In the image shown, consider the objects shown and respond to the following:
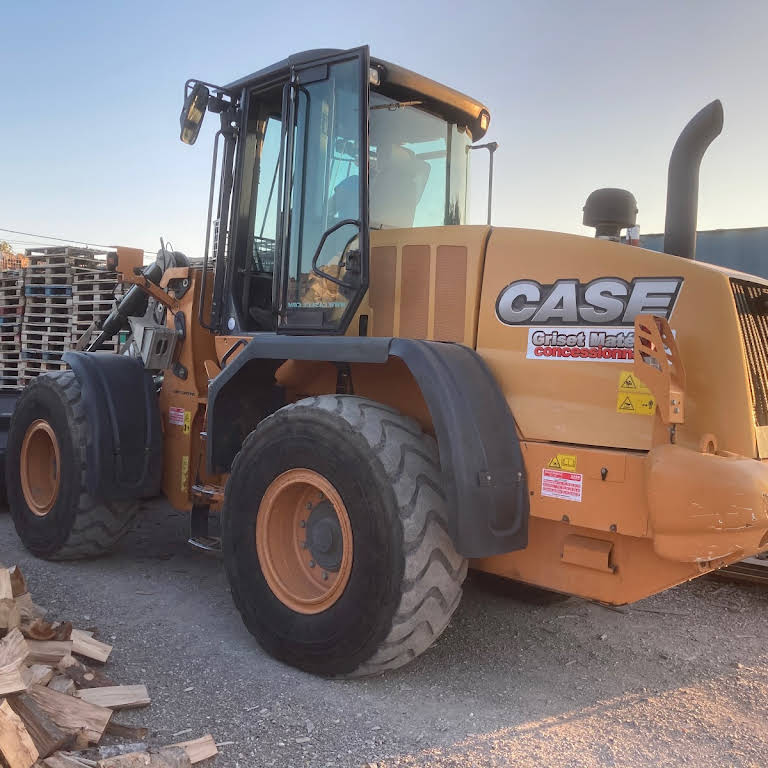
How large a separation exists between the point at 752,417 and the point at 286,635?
2148 mm

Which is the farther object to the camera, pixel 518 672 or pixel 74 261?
pixel 74 261

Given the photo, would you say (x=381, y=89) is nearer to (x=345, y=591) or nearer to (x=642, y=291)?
(x=642, y=291)

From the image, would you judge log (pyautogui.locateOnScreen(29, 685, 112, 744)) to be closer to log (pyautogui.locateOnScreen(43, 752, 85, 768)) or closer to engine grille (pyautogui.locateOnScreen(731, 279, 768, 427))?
log (pyautogui.locateOnScreen(43, 752, 85, 768))

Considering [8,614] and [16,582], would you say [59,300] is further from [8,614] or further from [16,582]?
[8,614]

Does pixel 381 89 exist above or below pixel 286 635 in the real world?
above

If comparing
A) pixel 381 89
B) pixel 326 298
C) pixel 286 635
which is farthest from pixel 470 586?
pixel 381 89

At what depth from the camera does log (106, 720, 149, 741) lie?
293cm

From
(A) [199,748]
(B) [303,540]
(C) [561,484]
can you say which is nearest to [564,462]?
(C) [561,484]

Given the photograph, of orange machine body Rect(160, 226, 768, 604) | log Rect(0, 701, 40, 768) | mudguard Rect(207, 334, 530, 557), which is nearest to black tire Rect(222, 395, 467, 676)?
mudguard Rect(207, 334, 530, 557)

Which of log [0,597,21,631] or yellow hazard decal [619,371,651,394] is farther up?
yellow hazard decal [619,371,651,394]

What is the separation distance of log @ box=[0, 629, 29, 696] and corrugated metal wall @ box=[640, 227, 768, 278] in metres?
7.08

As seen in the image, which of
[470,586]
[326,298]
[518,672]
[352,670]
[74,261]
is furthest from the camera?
[74,261]

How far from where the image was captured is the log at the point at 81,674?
3.28 m

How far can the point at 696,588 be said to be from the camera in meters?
4.99
